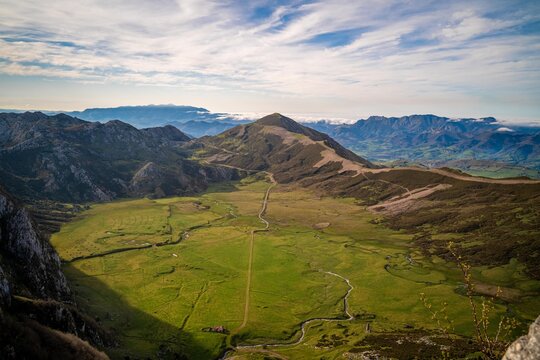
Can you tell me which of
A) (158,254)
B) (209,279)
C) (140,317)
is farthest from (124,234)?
(140,317)

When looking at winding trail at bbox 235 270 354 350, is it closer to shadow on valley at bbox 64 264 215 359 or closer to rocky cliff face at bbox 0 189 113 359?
shadow on valley at bbox 64 264 215 359

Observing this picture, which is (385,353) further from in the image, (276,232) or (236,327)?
(276,232)

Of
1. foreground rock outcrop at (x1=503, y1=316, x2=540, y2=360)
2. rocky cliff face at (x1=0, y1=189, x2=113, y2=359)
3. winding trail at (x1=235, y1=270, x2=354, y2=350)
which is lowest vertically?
winding trail at (x1=235, y1=270, x2=354, y2=350)

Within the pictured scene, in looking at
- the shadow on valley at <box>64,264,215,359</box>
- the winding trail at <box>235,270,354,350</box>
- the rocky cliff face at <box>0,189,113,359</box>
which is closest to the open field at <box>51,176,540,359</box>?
the shadow on valley at <box>64,264,215,359</box>

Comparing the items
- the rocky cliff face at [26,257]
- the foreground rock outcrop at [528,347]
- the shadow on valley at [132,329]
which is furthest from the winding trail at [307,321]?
the foreground rock outcrop at [528,347]

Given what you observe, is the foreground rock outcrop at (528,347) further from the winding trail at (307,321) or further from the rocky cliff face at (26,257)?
the rocky cliff face at (26,257)

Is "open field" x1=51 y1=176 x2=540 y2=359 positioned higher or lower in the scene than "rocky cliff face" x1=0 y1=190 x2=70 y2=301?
lower
